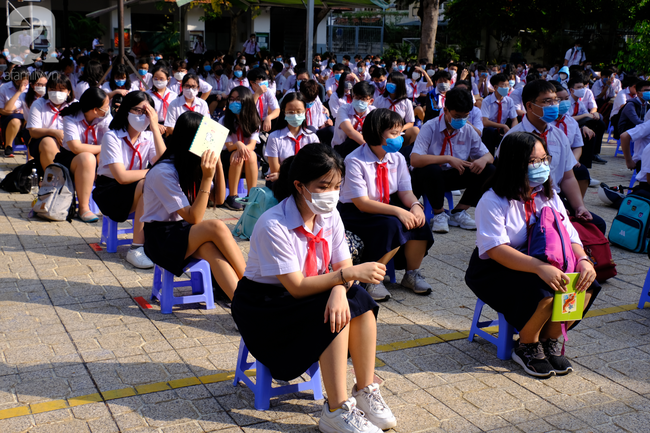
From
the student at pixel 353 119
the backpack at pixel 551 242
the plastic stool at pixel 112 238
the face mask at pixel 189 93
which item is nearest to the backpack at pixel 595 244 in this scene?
the backpack at pixel 551 242

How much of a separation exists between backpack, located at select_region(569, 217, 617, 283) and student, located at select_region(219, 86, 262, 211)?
3.65 m

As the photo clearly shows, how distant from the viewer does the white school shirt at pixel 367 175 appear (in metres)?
4.62

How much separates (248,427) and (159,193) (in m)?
1.75

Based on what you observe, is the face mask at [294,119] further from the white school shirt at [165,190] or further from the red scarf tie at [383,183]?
the white school shirt at [165,190]

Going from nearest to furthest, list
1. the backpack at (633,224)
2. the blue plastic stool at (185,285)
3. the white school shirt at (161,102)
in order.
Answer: the blue plastic stool at (185,285)
the backpack at (633,224)
the white school shirt at (161,102)

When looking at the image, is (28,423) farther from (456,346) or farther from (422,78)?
(422,78)

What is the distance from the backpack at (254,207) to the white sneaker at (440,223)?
1.76m

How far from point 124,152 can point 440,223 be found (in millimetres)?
3042

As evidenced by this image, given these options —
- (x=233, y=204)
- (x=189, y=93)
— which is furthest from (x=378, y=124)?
(x=189, y=93)

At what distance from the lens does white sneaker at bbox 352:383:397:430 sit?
114 inches

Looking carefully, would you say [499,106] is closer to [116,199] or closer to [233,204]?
[233,204]

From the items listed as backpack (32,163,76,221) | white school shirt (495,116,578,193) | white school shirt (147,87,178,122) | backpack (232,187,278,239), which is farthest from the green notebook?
white school shirt (147,87,178,122)

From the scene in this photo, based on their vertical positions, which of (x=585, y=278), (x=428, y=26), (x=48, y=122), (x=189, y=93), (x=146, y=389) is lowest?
(x=146, y=389)

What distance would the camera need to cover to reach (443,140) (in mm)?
6527
